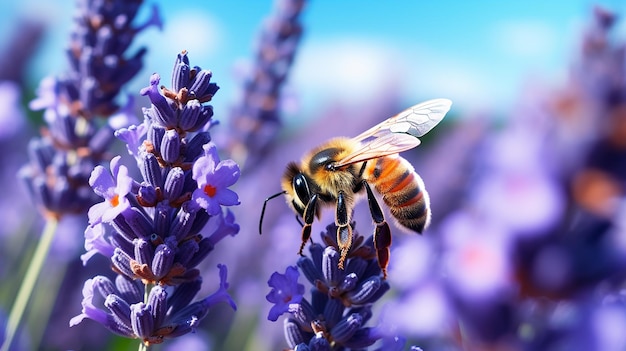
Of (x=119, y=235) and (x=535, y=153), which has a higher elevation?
(x=119, y=235)

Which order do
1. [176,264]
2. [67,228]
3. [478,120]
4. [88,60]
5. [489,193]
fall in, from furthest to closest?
[478,120] → [67,228] → [88,60] → [489,193] → [176,264]

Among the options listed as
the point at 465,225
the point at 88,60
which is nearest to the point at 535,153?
the point at 465,225

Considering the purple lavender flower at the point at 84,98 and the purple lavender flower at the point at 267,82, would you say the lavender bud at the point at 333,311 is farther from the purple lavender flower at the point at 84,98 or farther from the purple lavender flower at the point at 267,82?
the purple lavender flower at the point at 267,82

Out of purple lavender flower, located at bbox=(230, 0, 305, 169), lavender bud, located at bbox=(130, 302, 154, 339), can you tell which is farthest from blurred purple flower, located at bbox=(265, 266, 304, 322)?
purple lavender flower, located at bbox=(230, 0, 305, 169)

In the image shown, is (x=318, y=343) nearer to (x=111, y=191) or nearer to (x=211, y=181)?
(x=211, y=181)

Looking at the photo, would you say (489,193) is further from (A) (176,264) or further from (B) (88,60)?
(B) (88,60)
